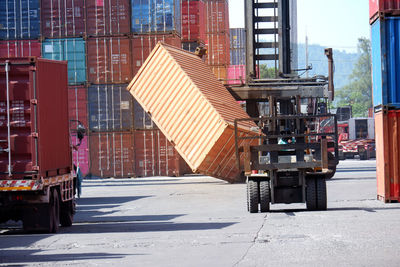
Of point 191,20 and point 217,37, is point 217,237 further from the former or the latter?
point 217,37

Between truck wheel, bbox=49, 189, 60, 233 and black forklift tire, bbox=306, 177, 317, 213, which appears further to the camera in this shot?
black forklift tire, bbox=306, 177, 317, 213

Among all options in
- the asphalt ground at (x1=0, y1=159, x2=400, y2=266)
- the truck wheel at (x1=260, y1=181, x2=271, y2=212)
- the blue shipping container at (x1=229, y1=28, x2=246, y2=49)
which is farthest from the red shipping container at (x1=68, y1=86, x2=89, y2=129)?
the blue shipping container at (x1=229, y1=28, x2=246, y2=49)

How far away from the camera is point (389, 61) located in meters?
21.3

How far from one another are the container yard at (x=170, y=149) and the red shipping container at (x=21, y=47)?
68 millimetres

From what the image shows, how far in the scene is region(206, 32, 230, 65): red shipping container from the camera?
53.4 meters

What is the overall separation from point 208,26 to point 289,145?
36.6 meters

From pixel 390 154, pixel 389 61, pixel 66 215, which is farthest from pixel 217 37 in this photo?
pixel 66 215

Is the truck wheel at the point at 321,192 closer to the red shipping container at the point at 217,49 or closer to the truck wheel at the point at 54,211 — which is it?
the truck wheel at the point at 54,211

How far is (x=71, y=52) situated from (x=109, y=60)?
1895 millimetres

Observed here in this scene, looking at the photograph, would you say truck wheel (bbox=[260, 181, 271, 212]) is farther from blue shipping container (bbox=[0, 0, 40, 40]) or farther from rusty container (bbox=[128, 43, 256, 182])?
blue shipping container (bbox=[0, 0, 40, 40])

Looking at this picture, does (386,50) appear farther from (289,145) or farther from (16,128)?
(16,128)

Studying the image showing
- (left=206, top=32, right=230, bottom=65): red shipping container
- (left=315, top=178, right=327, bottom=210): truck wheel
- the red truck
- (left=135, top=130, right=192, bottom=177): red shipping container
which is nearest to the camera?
the red truck

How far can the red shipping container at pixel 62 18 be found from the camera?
4338cm

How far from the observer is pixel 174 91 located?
31.9 metres
